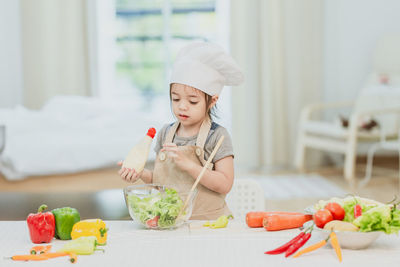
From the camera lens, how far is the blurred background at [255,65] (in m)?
5.14

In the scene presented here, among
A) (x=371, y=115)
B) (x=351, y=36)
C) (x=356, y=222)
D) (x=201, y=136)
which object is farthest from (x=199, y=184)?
(x=351, y=36)

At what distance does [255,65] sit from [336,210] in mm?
4321

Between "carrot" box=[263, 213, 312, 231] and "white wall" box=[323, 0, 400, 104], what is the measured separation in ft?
14.3

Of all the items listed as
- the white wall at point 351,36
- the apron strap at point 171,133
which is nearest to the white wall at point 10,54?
the white wall at point 351,36

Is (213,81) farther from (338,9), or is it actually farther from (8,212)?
(338,9)

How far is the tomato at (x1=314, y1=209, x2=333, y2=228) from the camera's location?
1.28m

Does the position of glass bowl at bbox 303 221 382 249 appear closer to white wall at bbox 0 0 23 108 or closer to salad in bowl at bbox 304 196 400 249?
salad in bowl at bbox 304 196 400 249

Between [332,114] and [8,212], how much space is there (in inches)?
151

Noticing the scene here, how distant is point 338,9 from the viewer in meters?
5.48

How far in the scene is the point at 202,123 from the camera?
5.65 ft

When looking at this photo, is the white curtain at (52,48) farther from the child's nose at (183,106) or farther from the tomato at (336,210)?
the tomato at (336,210)

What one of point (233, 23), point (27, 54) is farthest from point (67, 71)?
point (233, 23)

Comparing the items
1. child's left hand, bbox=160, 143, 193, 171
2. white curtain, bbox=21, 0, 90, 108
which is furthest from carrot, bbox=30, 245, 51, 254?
white curtain, bbox=21, 0, 90, 108

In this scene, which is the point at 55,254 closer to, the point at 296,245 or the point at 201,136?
the point at 296,245
